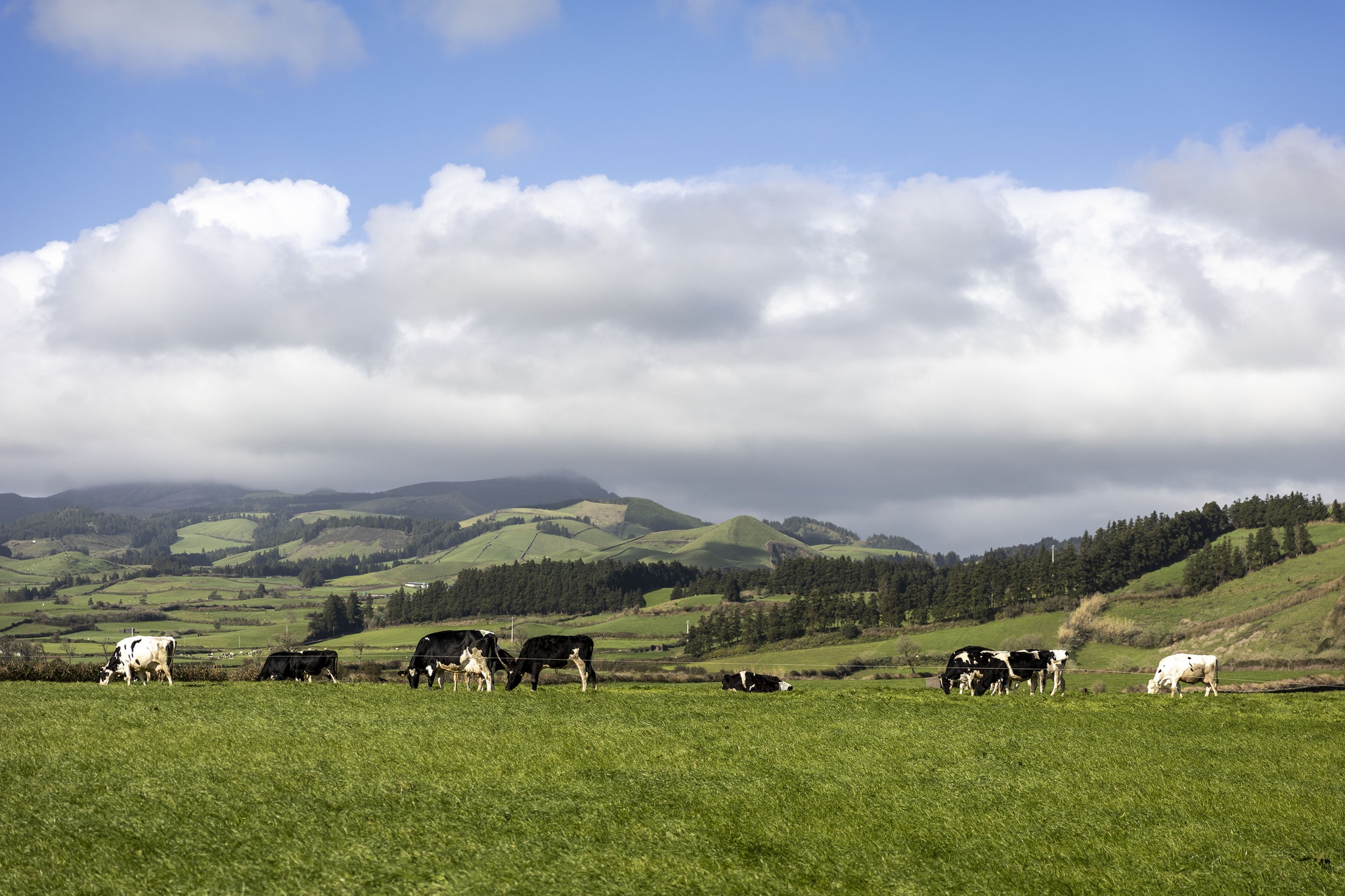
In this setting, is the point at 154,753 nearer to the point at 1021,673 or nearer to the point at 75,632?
the point at 1021,673

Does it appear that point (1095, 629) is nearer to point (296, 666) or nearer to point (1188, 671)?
point (1188, 671)

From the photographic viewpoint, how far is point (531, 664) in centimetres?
A: 3625

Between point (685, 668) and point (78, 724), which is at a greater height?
point (78, 724)

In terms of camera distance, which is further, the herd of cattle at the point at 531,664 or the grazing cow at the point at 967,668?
the grazing cow at the point at 967,668

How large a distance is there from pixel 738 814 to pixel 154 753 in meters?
10.1

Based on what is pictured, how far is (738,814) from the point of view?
1330cm

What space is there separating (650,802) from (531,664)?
23.1 meters

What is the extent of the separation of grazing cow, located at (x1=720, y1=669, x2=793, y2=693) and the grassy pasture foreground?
20.4 metres

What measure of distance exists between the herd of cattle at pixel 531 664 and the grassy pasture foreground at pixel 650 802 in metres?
12.5

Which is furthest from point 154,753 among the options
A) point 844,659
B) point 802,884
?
point 844,659

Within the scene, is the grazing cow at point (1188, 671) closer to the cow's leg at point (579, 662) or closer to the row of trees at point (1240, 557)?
the cow's leg at point (579, 662)

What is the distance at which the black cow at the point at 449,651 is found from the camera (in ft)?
117

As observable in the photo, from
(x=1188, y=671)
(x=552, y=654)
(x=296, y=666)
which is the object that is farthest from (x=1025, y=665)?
(x=296, y=666)

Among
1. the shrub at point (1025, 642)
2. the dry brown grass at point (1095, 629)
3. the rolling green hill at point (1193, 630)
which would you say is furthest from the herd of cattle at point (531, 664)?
the shrub at point (1025, 642)
